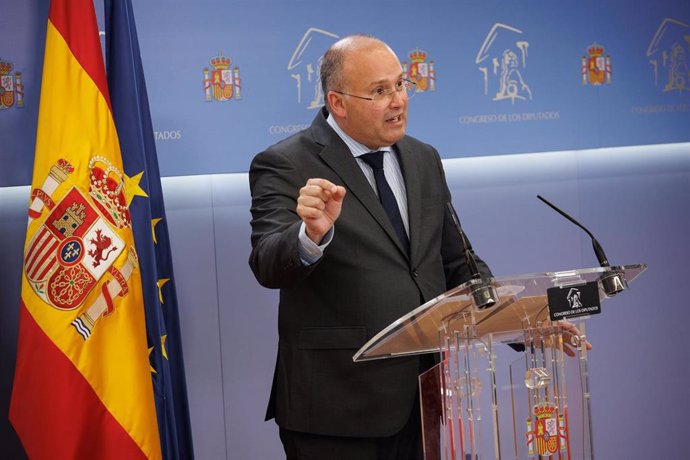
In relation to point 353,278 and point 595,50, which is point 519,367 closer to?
point 353,278

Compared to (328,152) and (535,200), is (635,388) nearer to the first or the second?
(535,200)

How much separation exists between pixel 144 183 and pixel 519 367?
5.66 feet

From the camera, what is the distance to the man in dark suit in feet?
7.89

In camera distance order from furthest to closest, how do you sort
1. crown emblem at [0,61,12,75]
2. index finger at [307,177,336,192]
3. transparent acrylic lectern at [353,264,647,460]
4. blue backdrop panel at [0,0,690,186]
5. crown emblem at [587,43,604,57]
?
1. crown emblem at [587,43,604,57]
2. blue backdrop panel at [0,0,690,186]
3. crown emblem at [0,61,12,75]
4. index finger at [307,177,336,192]
5. transparent acrylic lectern at [353,264,647,460]

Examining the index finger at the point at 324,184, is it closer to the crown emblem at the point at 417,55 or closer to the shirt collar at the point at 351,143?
the shirt collar at the point at 351,143

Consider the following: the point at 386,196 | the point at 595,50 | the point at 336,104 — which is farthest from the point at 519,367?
the point at 595,50

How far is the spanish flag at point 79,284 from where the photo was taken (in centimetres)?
291

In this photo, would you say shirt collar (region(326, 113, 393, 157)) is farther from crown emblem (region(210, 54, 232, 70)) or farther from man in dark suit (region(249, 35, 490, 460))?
crown emblem (region(210, 54, 232, 70))

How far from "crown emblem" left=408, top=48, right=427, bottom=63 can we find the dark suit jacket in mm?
1328

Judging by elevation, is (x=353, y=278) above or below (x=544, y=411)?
above

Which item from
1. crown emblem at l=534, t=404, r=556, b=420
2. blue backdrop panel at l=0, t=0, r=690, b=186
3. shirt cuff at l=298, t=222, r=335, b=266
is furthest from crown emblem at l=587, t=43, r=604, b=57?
crown emblem at l=534, t=404, r=556, b=420

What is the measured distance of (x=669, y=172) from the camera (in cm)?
428

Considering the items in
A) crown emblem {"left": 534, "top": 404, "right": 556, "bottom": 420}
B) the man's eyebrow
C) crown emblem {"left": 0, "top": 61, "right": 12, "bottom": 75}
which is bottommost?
crown emblem {"left": 534, "top": 404, "right": 556, "bottom": 420}

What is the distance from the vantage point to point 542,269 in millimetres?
4102
